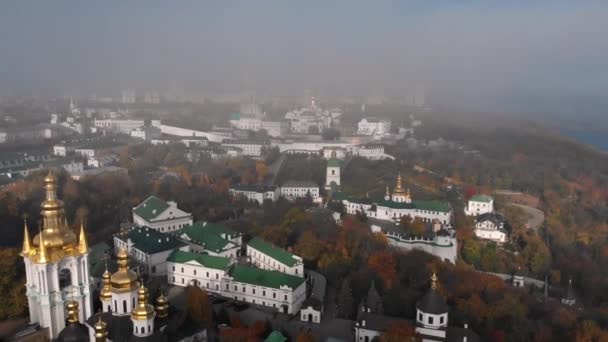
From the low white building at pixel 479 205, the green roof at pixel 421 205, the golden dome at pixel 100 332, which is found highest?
the golden dome at pixel 100 332

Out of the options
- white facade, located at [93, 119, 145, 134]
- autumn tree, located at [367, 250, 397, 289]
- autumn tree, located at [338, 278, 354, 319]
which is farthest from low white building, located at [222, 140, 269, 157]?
autumn tree, located at [338, 278, 354, 319]

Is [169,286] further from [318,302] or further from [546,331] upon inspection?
[546,331]

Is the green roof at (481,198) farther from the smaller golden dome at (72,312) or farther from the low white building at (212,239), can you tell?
the smaller golden dome at (72,312)

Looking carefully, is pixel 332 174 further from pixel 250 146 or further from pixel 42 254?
pixel 42 254

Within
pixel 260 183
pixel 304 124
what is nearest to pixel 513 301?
pixel 260 183

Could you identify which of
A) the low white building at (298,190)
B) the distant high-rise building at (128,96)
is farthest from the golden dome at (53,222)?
the distant high-rise building at (128,96)

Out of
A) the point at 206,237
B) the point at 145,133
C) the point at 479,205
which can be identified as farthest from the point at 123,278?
the point at 145,133

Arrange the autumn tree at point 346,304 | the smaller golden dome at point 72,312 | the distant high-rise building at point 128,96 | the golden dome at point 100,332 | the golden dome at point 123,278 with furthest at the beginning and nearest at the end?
the distant high-rise building at point 128,96 → the autumn tree at point 346,304 → the golden dome at point 123,278 → the smaller golden dome at point 72,312 → the golden dome at point 100,332
